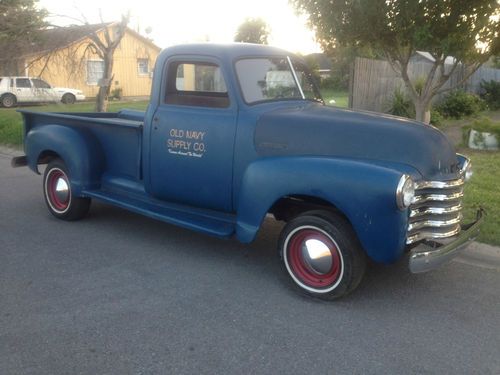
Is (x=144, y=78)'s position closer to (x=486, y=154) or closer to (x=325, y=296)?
(x=486, y=154)

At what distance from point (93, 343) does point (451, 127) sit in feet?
41.2

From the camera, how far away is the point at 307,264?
421 cm

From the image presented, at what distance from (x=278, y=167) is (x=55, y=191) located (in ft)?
10.5

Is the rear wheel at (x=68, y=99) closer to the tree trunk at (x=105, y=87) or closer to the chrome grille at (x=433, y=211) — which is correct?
the tree trunk at (x=105, y=87)

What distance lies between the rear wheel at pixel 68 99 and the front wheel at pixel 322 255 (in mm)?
23895

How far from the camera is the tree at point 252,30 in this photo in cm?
4506

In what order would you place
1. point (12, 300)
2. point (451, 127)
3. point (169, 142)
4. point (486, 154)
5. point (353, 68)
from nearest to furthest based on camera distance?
point (12, 300)
point (169, 142)
point (486, 154)
point (353, 68)
point (451, 127)

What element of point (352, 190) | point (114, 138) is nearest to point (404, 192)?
point (352, 190)

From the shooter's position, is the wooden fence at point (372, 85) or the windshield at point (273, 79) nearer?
the windshield at point (273, 79)

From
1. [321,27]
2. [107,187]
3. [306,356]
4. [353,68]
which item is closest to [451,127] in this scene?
[353,68]

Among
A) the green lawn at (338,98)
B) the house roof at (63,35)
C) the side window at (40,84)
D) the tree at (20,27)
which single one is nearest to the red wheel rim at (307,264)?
the green lawn at (338,98)

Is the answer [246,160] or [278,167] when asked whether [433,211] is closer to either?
[278,167]

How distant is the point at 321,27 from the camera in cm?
789

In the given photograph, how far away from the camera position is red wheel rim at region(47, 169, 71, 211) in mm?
6129
